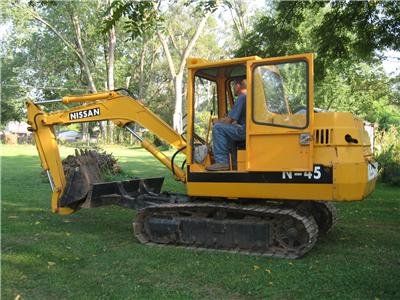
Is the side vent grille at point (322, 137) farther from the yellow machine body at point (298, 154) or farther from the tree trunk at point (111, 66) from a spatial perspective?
the tree trunk at point (111, 66)

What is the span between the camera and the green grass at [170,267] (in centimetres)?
594

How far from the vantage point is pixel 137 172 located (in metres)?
19.3

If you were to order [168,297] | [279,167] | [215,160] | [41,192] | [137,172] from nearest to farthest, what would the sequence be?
1. [168,297]
2. [279,167]
3. [215,160]
4. [41,192]
5. [137,172]

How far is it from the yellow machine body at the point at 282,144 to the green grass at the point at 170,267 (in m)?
0.96

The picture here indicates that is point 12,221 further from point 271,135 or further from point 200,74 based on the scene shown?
point 271,135

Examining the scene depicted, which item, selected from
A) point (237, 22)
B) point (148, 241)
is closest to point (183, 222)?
point (148, 241)

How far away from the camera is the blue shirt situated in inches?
305

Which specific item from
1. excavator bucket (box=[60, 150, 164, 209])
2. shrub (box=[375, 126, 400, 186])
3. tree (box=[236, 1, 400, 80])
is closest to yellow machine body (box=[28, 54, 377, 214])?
excavator bucket (box=[60, 150, 164, 209])

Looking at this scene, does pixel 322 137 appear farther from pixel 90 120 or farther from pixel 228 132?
pixel 90 120

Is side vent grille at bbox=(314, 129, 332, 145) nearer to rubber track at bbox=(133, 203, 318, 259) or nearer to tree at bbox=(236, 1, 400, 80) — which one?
rubber track at bbox=(133, 203, 318, 259)

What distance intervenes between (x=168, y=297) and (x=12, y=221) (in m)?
5.13

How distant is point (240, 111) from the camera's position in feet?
25.5

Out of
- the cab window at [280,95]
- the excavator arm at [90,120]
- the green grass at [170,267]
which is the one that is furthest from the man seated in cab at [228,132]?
the green grass at [170,267]

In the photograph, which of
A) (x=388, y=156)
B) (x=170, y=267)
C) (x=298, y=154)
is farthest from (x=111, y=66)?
(x=170, y=267)
